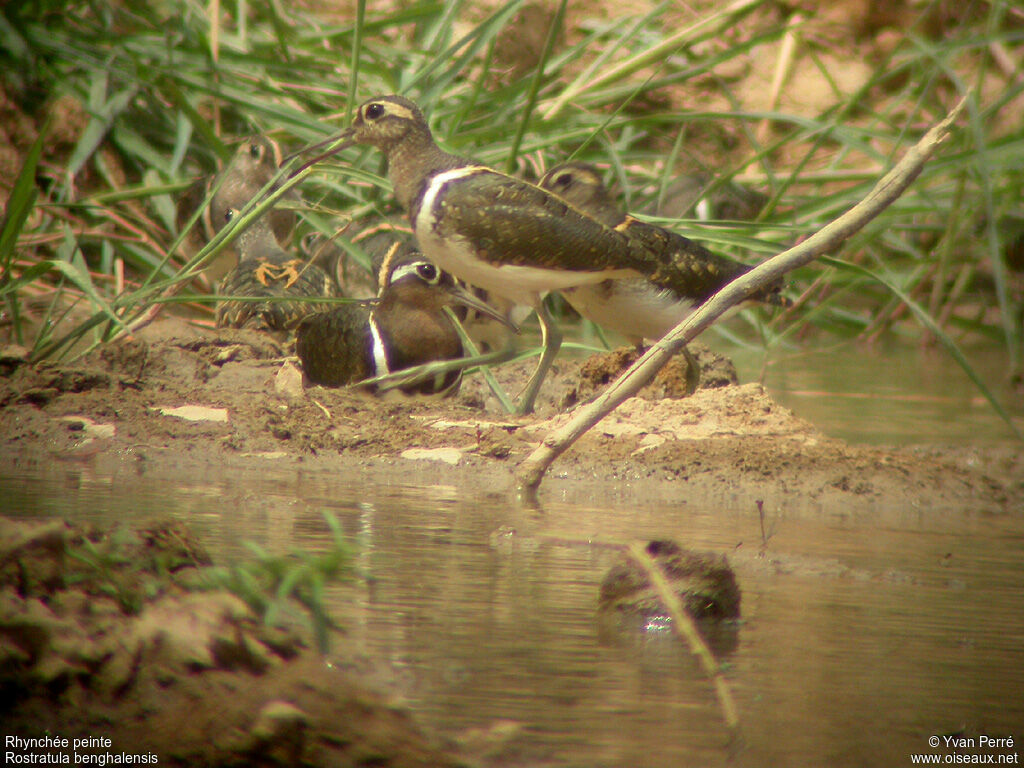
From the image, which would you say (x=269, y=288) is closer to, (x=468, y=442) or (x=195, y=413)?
(x=195, y=413)

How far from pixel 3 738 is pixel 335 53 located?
5697mm

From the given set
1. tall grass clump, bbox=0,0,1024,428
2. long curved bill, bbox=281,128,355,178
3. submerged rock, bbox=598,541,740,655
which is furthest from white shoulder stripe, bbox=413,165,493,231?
submerged rock, bbox=598,541,740,655

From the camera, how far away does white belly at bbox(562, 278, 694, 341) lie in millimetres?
4824

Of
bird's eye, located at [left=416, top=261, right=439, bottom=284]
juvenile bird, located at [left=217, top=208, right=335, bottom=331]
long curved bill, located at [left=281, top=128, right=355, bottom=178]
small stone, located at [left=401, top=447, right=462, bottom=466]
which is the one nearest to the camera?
small stone, located at [left=401, top=447, right=462, bottom=466]

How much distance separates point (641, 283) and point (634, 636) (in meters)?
2.88

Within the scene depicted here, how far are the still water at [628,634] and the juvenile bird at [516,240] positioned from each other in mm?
1177

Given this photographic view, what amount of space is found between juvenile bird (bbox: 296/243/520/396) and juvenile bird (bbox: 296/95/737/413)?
0.27 meters

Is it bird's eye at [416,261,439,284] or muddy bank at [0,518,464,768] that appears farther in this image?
bird's eye at [416,261,439,284]

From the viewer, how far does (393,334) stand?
4.70 meters

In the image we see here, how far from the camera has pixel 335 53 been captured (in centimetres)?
670

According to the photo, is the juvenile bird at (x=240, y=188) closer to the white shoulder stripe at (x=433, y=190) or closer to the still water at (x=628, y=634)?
the white shoulder stripe at (x=433, y=190)

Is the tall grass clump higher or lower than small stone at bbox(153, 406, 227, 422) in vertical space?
higher

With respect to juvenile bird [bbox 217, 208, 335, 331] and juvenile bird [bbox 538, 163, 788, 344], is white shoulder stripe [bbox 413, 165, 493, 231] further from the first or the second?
juvenile bird [bbox 217, 208, 335, 331]

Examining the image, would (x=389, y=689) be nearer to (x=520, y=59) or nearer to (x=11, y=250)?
(x=11, y=250)
